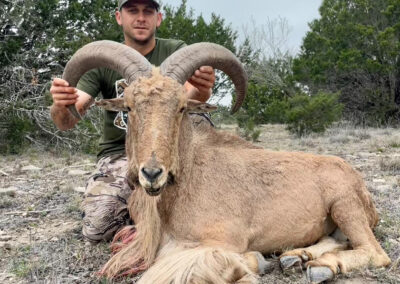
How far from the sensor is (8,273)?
4.26 metres

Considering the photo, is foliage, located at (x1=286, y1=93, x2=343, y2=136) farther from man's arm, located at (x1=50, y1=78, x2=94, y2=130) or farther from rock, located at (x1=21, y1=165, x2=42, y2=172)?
man's arm, located at (x1=50, y1=78, x2=94, y2=130)

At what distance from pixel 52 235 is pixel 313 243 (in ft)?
9.91

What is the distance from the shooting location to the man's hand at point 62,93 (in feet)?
15.2

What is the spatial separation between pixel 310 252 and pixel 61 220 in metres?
3.46

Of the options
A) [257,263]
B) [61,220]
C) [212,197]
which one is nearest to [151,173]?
[212,197]

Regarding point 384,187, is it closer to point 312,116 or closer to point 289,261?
point 289,261

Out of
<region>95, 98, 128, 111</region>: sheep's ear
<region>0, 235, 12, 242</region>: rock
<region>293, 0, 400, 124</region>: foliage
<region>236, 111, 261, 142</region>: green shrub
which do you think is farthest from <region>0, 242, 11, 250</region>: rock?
<region>293, 0, 400, 124</region>: foliage

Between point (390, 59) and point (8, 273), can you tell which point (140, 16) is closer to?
point (8, 273)

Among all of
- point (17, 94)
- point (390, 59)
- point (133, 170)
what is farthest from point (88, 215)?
point (390, 59)

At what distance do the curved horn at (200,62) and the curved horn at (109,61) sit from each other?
213 millimetres

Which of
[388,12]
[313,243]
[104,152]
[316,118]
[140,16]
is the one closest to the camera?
[313,243]

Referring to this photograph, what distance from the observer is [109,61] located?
4371 millimetres

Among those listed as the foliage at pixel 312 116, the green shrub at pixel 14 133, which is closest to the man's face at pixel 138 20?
the green shrub at pixel 14 133

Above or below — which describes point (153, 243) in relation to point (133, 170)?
below
